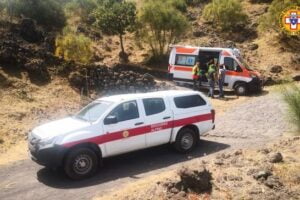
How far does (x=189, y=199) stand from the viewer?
7617 mm

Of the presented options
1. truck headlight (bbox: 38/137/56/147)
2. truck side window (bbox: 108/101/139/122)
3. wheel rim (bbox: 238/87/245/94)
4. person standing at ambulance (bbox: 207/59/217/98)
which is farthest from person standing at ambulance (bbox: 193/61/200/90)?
truck headlight (bbox: 38/137/56/147)

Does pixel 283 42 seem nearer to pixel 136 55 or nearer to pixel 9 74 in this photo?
pixel 136 55

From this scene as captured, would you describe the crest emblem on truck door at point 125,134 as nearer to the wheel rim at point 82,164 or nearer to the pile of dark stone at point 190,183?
the wheel rim at point 82,164

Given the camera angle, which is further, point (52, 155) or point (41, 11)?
point (41, 11)

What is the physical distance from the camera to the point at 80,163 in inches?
379

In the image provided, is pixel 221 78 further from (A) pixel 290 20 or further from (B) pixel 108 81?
(A) pixel 290 20

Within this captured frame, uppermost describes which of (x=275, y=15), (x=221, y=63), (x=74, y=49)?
(x=275, y=15)

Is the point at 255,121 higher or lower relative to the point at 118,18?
lower

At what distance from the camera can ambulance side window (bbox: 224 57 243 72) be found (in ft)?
69.3

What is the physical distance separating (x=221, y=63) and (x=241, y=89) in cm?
176

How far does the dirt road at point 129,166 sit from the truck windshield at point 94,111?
4.63 ft

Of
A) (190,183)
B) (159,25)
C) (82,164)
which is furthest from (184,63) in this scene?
(190,183)

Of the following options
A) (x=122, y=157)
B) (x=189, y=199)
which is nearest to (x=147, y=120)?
(x=122, y=157)

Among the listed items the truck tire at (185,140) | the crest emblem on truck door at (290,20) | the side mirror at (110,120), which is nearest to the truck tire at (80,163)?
the side mirror at (110,120)
